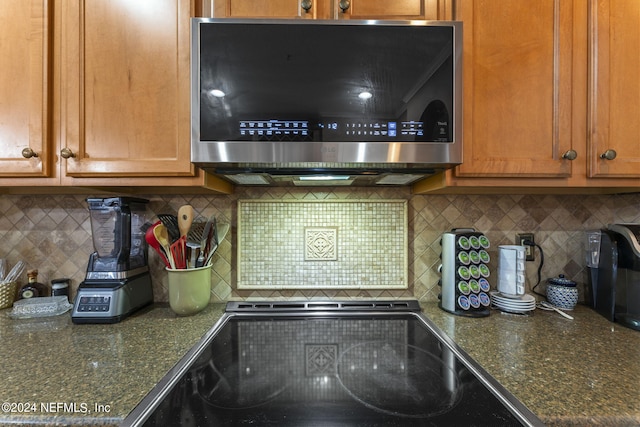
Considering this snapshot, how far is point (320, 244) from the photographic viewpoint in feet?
3.89

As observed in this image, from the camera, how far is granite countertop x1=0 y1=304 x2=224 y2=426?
1.81 ft

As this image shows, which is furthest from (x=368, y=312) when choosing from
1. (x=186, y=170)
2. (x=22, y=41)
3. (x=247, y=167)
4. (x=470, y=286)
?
(x=22, y=41)

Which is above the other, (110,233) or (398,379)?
(110,233)

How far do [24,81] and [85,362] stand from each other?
842 mm

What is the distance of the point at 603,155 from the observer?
2.85 feet

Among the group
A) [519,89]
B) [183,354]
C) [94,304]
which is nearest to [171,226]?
[94,304]

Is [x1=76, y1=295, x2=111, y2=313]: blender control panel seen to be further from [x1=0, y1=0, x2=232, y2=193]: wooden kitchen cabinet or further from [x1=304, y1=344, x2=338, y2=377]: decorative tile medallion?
[x1=304, y1=344, x2=338, y2=377]: decorative tile medallion

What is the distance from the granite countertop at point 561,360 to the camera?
1.83ft

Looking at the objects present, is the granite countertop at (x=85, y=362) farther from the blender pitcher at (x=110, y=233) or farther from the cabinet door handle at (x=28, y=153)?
the cabinet door handle at (x=28, y=153)

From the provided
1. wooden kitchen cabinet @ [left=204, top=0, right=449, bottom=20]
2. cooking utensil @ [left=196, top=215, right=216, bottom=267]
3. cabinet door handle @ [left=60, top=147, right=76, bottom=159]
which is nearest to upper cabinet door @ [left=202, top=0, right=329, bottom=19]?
wooden kitchen cabinet @ [left=204, top=0, right=449, bottom=20]

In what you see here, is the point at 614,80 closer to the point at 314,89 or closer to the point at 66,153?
the point at 314,89

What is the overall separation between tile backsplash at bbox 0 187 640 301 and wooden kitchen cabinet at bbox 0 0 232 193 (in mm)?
343

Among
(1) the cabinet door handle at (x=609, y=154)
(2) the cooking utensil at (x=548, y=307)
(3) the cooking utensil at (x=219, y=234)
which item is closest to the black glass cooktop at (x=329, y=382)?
(3) the cooking utensil at (x=219, y=234)

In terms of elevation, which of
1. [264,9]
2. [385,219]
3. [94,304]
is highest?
[264,9]
